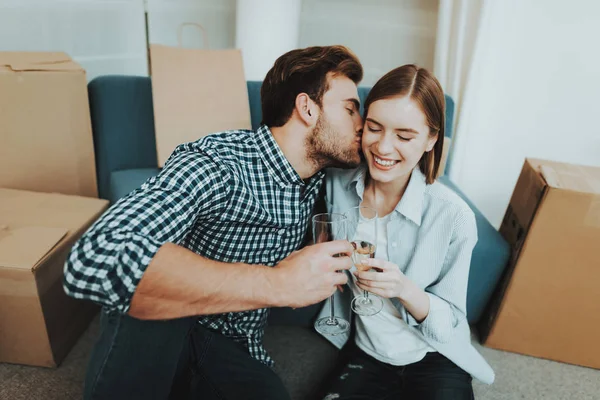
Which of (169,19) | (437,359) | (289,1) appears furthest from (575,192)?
(169,19)

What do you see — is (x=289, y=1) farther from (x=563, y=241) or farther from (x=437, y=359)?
(x=437, y=359)

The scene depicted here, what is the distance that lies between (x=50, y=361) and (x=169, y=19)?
80.4 inches

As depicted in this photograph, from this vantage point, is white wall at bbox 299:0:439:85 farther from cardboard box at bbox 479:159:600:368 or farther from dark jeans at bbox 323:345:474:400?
dark jeans at bbox 323:345:474:400

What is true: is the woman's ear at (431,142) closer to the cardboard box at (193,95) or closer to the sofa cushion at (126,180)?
the cardboard box at (193,95)

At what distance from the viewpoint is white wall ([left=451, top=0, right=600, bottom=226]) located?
204 centimetres

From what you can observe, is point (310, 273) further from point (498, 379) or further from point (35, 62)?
point (35, 62)

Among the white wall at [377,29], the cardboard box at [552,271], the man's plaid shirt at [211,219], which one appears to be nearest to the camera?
the man's plaid shirt at [211,219]

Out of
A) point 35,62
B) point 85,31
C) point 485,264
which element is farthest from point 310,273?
point 85,31

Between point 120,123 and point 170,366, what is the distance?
1.29 metres

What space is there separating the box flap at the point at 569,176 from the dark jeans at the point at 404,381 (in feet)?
2.26

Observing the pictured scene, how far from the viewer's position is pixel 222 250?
44.3 inches

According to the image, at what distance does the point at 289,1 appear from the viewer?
2252mm

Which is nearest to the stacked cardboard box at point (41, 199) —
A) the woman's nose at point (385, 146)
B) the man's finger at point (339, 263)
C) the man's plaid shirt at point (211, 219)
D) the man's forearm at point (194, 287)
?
the man's plaid shirt at point (211, 219)

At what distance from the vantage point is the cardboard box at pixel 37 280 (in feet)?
4.24
